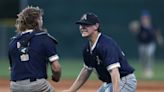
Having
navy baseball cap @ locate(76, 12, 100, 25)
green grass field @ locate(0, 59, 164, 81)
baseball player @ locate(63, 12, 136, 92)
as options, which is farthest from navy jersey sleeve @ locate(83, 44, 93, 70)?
green grass field @ locate(0, 59, 164, 81)

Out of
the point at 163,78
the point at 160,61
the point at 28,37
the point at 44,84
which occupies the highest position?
the point at 28,37

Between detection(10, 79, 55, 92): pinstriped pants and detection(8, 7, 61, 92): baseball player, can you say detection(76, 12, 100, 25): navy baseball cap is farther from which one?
detection(10, 79, 55, 92): pinstriped pants

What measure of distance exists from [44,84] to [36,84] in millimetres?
113

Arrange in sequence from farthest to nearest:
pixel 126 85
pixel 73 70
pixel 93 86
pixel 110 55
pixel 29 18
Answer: pixel 73 70
pixel 93 86
pixel 126 85
pixel 110 55
pixel 29 18

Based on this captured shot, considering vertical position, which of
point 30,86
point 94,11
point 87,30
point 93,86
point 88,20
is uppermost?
point 88,20

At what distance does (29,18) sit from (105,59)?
1048mm

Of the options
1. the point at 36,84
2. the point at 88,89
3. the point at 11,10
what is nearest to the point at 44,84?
the point at 36,84

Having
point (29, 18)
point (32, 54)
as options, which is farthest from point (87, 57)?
point (29, 18)

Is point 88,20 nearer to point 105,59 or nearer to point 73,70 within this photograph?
point 105,59

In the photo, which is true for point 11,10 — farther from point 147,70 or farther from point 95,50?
point 95,50

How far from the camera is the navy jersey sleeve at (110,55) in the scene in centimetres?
816

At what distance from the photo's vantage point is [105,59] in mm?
8227

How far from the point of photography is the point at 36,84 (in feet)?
26.1

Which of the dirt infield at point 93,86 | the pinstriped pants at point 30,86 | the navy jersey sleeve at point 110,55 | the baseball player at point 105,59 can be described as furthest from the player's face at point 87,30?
the dirt infield at point 93,86
